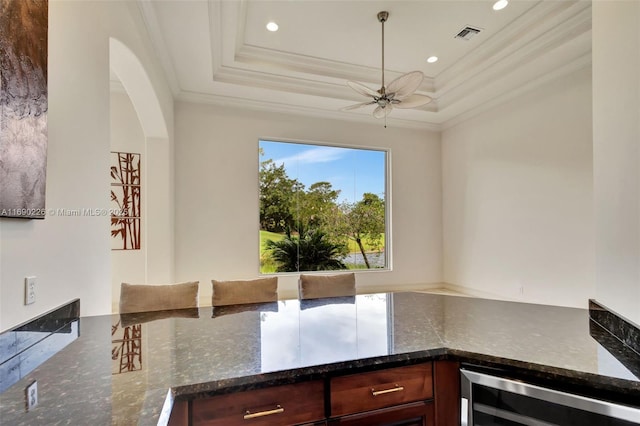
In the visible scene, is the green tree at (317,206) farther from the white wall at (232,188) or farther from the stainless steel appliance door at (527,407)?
the stainless steel appliance door at (527,407)

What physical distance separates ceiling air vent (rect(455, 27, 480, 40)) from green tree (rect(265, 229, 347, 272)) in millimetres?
3418

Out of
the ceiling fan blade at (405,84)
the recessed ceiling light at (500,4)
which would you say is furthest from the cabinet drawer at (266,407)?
the recessed ceiling light at (500,4)

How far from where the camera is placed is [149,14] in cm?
285

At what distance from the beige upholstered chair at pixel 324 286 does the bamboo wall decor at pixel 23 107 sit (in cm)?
150

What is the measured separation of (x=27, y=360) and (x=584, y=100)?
526cm

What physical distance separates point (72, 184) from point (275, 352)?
143cm

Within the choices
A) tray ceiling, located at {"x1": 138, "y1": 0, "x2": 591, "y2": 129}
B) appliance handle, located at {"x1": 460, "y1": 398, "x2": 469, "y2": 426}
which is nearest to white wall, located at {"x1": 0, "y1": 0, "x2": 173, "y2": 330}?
tray ceiling, located at {"x1": 138, "y1": 0, "x2": 591, "y2": 129}

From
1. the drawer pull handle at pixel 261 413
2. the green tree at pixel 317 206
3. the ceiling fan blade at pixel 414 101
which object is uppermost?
the ceiling fan blade at pixel 414 101

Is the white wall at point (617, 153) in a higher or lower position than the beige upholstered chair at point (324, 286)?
higher

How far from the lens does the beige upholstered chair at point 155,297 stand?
189 centimetres

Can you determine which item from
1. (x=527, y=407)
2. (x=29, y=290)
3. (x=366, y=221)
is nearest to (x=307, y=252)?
(x=366, y=221)

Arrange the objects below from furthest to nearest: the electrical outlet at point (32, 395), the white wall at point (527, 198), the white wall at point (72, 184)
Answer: the white wall at point (527, 198) < the white wall at point (72, 184) < the electrical outlet at point (32, 395)

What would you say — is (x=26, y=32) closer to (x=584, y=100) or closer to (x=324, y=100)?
(x=324, y=100)

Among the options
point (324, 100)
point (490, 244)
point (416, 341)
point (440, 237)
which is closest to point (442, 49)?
point (324, 100)
